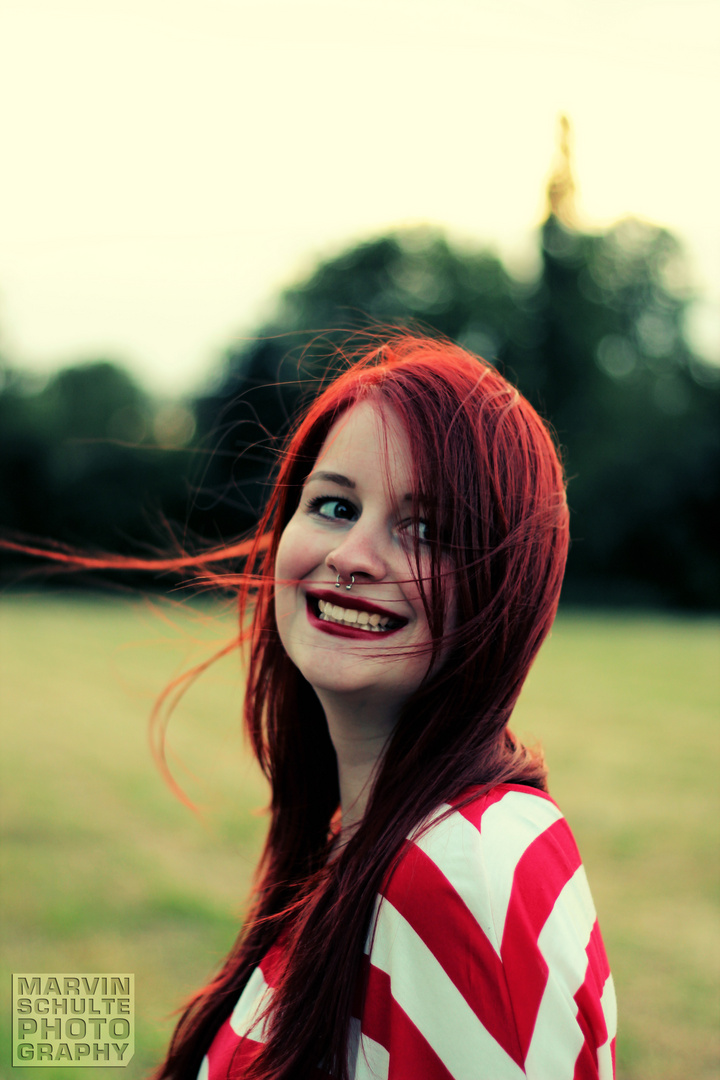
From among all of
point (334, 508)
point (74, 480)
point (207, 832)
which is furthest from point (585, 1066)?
point (74, 480)

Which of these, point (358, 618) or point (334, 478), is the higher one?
point (334, 478)

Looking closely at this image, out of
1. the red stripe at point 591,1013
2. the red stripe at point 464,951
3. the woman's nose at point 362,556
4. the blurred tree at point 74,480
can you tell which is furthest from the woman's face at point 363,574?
the blurred tree at point 74,480

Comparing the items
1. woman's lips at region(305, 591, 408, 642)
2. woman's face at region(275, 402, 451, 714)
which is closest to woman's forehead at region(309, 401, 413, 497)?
woman's face at region(275, 402, 451, 714)

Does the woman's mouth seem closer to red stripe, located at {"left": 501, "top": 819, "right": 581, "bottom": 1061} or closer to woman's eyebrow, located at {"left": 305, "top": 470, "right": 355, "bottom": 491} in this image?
woman's eyebrow, located at {"left": 305, "top": 470, "right": 355, "bottom": 491}

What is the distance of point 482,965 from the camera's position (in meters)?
1.08

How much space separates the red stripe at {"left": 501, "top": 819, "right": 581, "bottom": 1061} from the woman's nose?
495mm

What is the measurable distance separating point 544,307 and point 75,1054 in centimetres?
3499

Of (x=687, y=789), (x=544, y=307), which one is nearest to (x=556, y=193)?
(x=544, y=307)

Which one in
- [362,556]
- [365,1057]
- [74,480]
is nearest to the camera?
[365,1057]

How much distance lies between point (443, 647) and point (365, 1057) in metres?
0.61

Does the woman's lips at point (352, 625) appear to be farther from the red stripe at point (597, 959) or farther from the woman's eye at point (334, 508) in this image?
the red stripe at point (597, 959)

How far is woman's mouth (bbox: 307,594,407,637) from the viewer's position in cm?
145

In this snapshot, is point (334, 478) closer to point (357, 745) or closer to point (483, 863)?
point (357, 745)

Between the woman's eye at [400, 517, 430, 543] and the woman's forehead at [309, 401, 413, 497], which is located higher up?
the woman's forehead at [309, 401, 413, 497]
